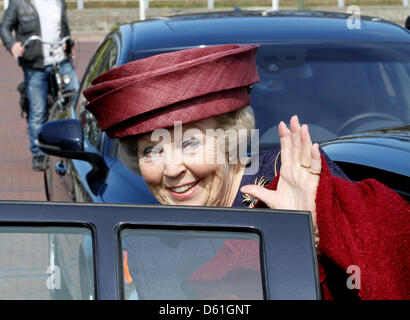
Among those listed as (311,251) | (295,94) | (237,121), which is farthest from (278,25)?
(311,251)

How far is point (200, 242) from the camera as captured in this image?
1847 millimetres

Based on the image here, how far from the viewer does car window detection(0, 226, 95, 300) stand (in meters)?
1.83

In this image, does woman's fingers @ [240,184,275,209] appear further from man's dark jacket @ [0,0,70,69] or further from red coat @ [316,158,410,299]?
man's dark jacket @ [0,0,70,69]

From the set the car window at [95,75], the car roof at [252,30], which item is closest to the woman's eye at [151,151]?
the car window at [95,75]

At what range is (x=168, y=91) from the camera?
2.45m

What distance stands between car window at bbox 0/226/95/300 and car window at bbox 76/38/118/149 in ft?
6.80

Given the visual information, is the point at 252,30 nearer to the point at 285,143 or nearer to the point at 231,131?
the point at 231,131

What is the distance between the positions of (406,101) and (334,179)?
222 centimetres

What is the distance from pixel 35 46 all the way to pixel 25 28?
7.9 inches

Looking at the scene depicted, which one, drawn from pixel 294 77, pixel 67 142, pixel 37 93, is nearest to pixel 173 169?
pixel 67 142

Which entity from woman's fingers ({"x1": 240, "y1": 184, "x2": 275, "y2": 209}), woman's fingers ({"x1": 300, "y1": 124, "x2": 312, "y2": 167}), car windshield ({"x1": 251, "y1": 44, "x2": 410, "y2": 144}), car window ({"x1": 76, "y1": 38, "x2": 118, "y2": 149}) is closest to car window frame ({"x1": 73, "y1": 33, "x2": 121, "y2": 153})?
car window ({"x1": 76, "y1": 38, "x2": 118, "y2": 149})

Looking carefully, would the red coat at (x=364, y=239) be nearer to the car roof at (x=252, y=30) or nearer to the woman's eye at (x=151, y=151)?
the woman's eye at (x=151, y=151)

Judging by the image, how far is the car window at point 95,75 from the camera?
4133 mm
